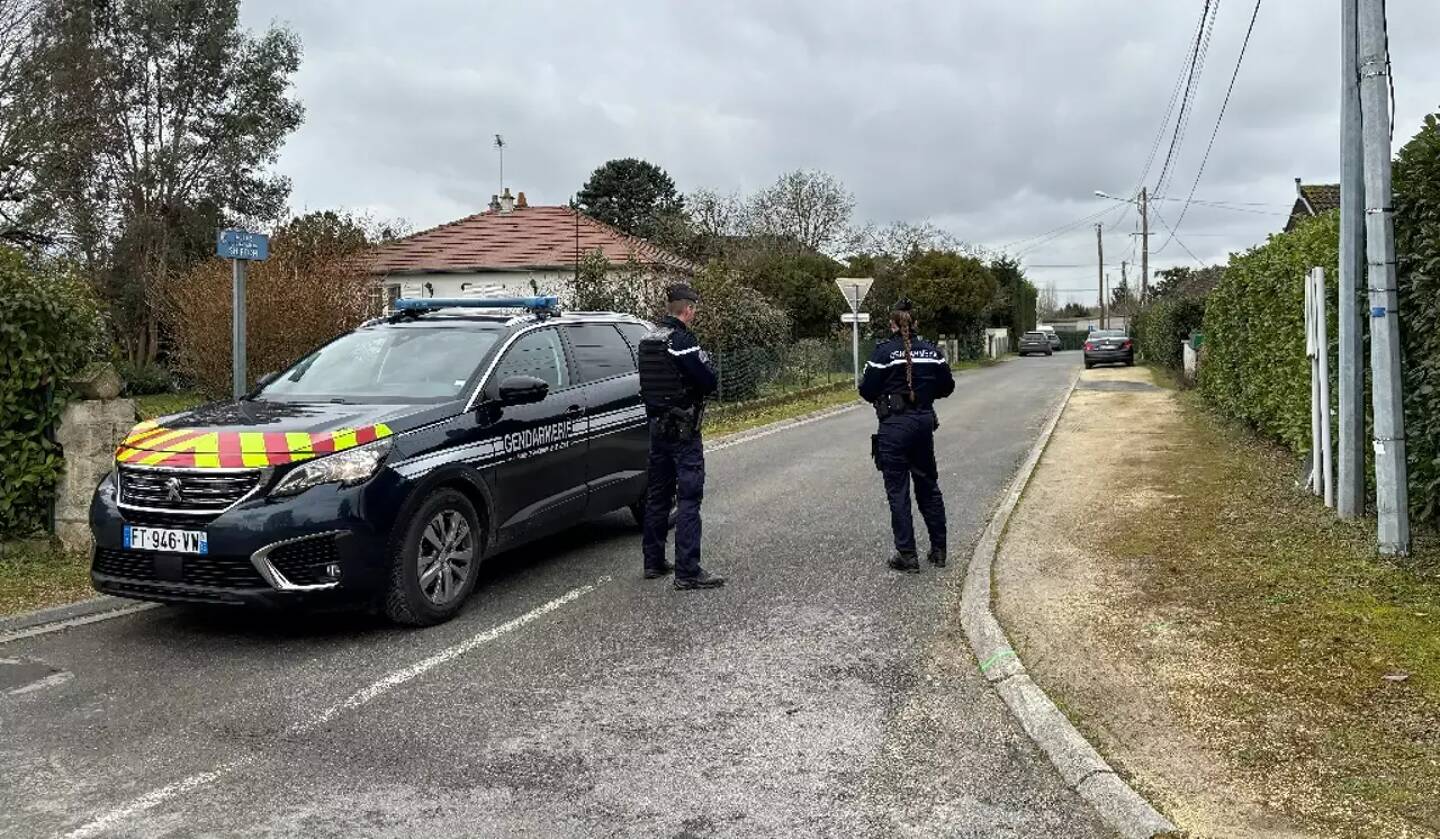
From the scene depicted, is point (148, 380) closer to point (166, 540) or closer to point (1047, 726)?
point (166, 540)

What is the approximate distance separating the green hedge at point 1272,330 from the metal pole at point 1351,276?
1.13 m

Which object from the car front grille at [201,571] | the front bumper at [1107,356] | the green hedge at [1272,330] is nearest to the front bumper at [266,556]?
the car front grille at [201,571]

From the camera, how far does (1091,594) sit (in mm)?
6602

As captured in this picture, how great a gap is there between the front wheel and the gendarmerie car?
0.03ft

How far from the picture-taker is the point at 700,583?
708 cm

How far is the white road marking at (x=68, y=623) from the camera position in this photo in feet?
19.8

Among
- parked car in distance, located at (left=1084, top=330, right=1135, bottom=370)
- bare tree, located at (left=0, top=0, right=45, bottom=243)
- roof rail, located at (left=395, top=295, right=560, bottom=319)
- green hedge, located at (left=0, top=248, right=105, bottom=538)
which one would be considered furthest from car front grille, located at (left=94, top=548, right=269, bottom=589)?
parked car in distance, located at (left=1084, top=330, right=1135, bottom=370)

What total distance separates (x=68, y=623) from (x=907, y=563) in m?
5.03

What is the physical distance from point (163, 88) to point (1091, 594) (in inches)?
1312

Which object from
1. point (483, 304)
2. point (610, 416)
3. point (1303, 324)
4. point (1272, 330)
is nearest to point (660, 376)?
point (610, 416)

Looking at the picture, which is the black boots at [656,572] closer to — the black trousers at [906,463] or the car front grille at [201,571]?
the black trousers at [906,463]

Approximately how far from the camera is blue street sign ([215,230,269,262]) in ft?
26.8

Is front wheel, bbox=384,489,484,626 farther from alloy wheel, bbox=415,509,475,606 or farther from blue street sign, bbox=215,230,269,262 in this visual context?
blue street sign, bbox=215,230,269,262

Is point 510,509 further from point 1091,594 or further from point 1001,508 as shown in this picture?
point 1001,508
